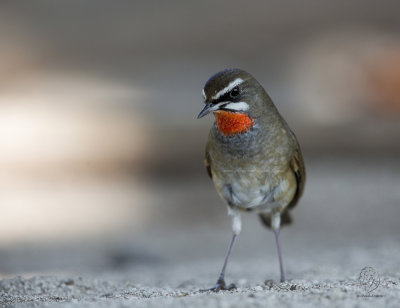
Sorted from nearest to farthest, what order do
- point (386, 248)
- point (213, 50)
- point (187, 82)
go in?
point (386, 248) < point (187, 82) < point (213, 50)

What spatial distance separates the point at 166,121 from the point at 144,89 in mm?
2456

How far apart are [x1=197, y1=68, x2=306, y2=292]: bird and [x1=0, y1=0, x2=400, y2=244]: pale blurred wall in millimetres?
5313

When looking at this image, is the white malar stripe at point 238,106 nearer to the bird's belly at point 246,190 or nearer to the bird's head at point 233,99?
the bird's head at point 233,99

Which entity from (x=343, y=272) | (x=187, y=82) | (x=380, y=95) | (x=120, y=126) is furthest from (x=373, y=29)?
(x=343, y=272)

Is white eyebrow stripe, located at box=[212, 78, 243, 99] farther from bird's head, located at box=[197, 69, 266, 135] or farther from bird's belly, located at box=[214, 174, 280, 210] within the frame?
bird's belly, located at box=[214, 174, 280, 210]

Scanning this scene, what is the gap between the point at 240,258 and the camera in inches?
373

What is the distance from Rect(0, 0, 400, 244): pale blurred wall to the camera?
12.6 m

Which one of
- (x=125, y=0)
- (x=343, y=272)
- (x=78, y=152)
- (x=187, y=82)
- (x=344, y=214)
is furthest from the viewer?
(x=125, y=0)

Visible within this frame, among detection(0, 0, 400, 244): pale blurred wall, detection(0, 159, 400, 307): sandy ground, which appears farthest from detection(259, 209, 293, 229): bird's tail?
detection(0, 0, 400, 244): pale blurred wall

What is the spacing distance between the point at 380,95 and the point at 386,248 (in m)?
7.93

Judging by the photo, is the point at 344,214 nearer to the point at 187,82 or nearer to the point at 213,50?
the point at 187,82

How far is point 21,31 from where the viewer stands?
19266 mm

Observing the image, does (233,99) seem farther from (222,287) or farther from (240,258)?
(240,258)

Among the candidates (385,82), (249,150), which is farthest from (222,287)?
(385,82)
